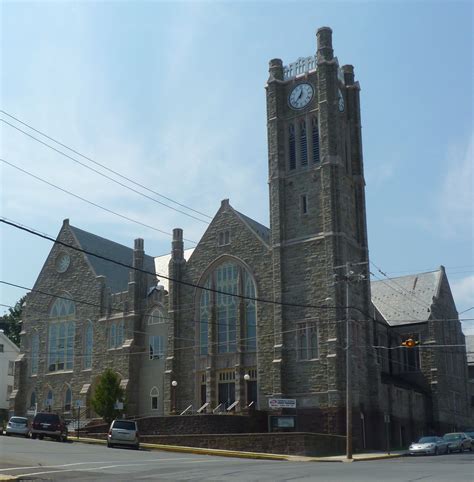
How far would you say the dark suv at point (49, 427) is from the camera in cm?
4066

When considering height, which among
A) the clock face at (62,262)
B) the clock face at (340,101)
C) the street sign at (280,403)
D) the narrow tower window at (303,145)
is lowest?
the street sign at (280,403)

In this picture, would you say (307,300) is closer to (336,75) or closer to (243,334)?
(243,334)

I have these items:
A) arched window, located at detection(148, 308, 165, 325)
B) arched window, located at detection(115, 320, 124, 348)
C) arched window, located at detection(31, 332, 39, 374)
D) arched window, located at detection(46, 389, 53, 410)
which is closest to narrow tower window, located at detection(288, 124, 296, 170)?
arched window, located at detection(148, 308, 165, 325)

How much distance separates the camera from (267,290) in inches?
1879

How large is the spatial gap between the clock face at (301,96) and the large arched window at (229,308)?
12329mm

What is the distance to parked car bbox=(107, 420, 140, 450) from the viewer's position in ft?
123

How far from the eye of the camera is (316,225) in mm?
46688

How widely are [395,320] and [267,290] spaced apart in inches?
732

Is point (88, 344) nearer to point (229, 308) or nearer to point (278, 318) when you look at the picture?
point (229, 308)

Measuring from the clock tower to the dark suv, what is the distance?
13.4m

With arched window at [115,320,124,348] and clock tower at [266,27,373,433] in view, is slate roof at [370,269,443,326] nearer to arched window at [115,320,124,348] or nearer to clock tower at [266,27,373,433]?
clock tower at [266,27,373,433]

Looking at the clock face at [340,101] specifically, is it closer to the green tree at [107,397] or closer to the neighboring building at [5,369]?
the green tree at [107,397]

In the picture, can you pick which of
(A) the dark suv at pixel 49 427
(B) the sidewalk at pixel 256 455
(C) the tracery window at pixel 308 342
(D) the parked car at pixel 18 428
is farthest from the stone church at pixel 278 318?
(A) the dark suv at pixel 49 427

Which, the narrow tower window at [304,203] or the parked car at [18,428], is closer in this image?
the parked car at [18,428]
